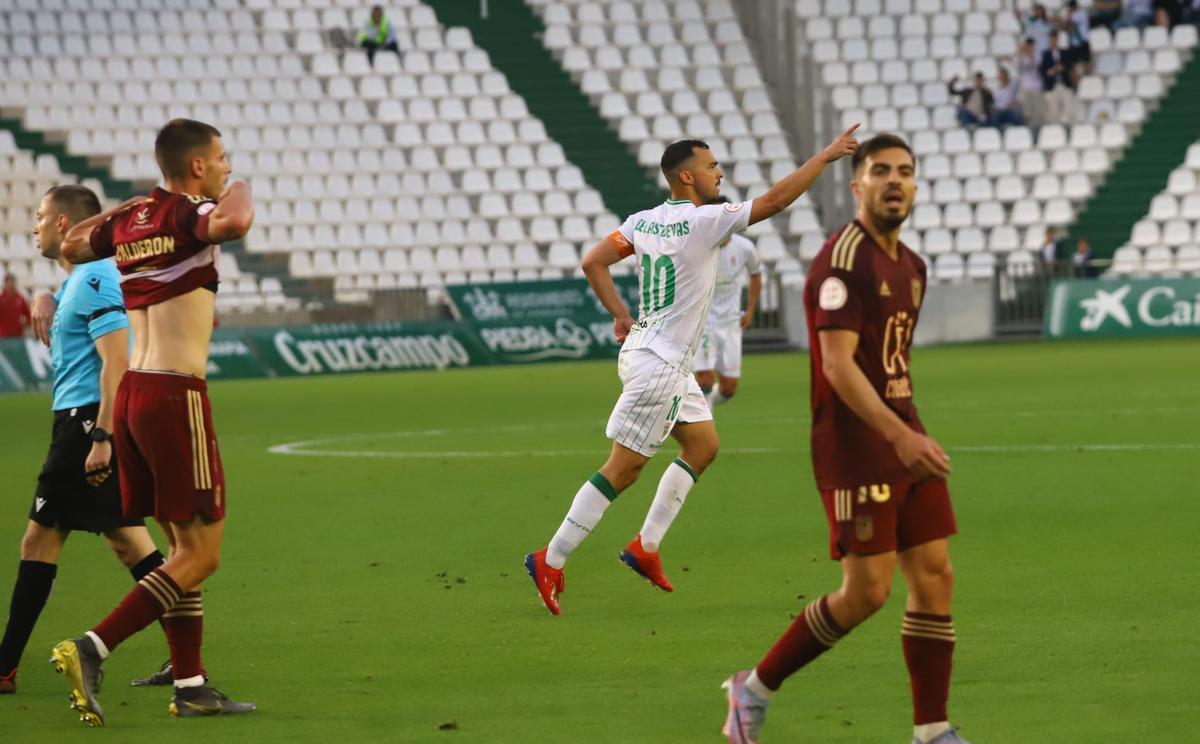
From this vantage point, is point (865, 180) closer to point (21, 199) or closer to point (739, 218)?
point (739, 218)

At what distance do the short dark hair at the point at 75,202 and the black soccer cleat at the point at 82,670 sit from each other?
5.67 feet

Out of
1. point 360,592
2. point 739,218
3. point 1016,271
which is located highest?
point 739,218

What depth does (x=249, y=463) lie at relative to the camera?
55.2 feet

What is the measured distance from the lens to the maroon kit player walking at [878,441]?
5.56 meters

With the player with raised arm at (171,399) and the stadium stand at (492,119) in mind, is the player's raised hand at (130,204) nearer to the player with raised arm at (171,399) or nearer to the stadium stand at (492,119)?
the player with raised arm at (171,399)

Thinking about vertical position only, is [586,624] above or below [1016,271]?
above

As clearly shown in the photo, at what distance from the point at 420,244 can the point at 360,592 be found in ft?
87.9

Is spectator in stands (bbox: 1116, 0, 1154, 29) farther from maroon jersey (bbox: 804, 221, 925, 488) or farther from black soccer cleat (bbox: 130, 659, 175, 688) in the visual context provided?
maroon jersey (bbox: 804, 221, 925, 488)

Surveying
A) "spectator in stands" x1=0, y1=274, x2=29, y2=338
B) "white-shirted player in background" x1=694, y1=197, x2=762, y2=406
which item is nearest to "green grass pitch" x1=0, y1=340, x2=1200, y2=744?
"white-shirted player in background" x1=694, y1=197, x2=762, y2=406

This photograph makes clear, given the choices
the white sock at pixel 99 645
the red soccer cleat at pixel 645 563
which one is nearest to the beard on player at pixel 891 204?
the white sock at pixel 99 645

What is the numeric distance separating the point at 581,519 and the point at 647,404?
2.15 feet

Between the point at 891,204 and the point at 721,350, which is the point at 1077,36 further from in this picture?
the point at 891,204

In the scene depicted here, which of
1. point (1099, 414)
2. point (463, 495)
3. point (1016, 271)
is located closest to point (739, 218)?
point (463, 495)

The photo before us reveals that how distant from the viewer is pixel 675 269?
361 inches
